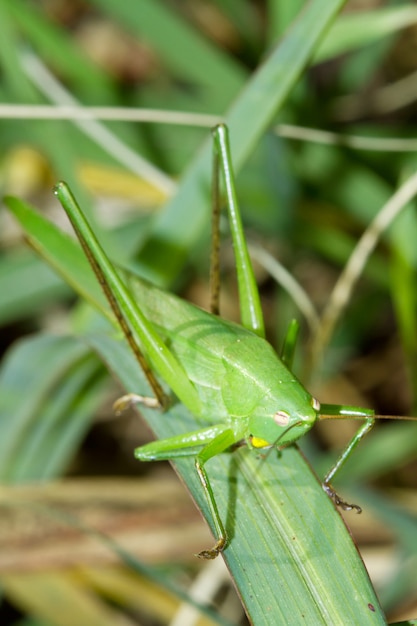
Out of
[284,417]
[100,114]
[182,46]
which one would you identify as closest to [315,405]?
[284,417]

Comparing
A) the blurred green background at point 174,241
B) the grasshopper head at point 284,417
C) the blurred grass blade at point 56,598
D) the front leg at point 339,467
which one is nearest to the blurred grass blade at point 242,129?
the blurred green background at point 174,241

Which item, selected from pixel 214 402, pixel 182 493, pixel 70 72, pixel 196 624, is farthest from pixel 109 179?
pixel 196 624

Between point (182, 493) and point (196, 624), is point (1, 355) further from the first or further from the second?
point (196, 624)

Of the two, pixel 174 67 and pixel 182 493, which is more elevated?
pixel 174 67

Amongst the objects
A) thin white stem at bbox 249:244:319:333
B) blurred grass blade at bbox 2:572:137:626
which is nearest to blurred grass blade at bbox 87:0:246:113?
thin white stem at bbox 249:244:319:333

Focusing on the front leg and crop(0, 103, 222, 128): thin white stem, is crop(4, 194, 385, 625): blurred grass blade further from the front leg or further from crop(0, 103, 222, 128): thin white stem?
crop(0, 103, 222, 128): thin white stem

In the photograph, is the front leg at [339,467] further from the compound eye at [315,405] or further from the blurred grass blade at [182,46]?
the blurred grass blade at [182,46]
